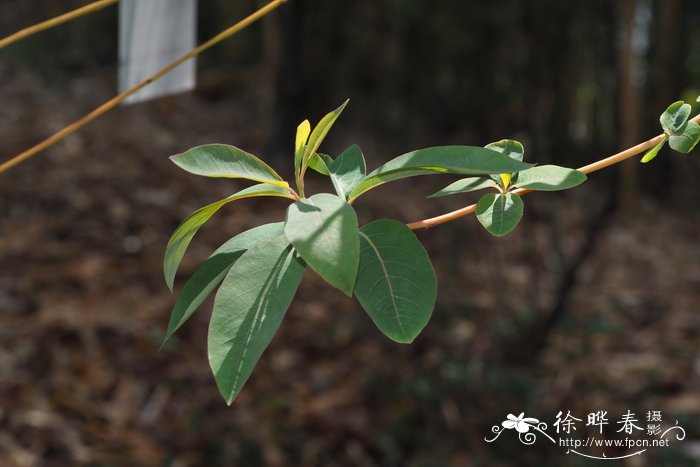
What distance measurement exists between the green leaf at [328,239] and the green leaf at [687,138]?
18 centimetres

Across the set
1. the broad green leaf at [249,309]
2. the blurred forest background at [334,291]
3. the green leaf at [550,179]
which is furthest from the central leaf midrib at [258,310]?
the blurred forest background at [334,291]

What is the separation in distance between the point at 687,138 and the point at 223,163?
229 millimetres

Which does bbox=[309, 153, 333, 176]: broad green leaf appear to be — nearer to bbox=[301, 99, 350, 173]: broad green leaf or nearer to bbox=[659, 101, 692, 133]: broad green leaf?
bbox=[301, 99, 350, 173]: broad green leaf

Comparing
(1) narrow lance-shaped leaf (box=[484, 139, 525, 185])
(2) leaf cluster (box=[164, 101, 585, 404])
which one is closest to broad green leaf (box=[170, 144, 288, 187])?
(2) leaf cluster (box=[164, 101, 585, 404])

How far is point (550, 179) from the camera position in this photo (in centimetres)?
34

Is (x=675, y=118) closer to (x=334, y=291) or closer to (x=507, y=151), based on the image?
(x=507, y=151)

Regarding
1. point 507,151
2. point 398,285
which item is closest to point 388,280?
point 398,285

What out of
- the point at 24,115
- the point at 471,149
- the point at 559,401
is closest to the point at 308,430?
the point at 559,401

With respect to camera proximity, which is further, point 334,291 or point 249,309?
point 334,291

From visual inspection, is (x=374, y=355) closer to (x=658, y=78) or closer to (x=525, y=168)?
(x=525, y=168)

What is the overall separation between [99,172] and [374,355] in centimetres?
139

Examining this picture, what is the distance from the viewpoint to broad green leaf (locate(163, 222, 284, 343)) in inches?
13.4

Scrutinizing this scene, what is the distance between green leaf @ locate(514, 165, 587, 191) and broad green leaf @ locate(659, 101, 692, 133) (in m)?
0.07

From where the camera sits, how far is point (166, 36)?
2.12 feet
